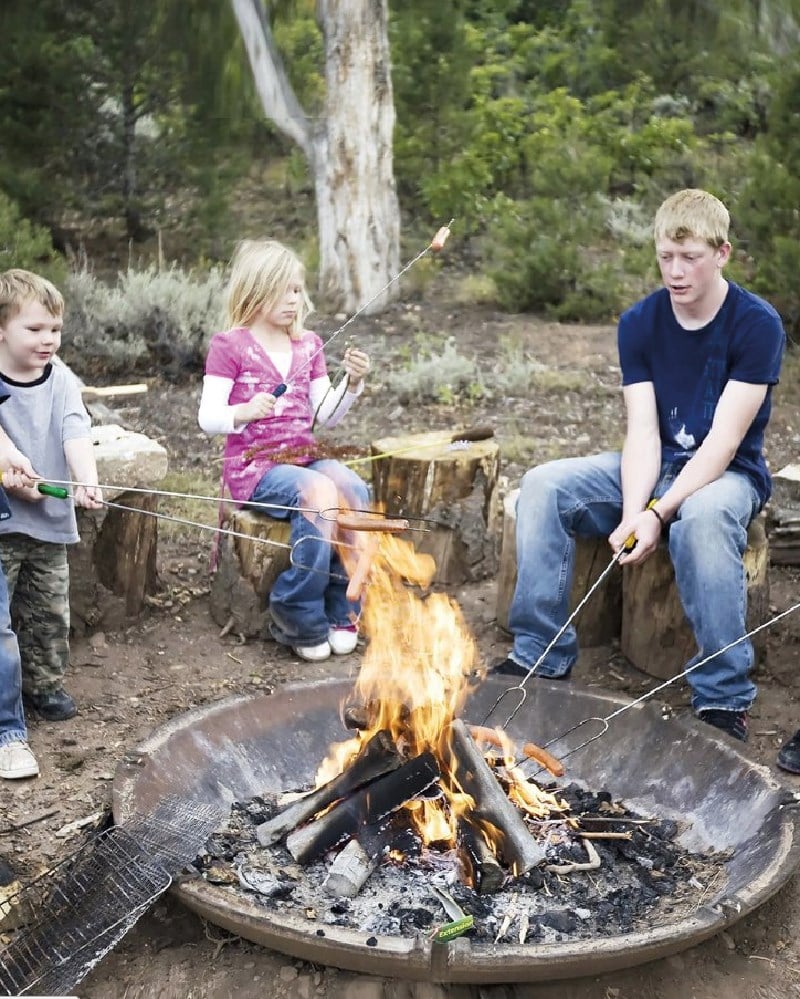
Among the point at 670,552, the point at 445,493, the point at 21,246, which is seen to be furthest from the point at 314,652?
the point at 21,246

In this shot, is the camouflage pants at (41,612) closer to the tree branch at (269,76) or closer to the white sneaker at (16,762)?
the white sneaker at (16,762)

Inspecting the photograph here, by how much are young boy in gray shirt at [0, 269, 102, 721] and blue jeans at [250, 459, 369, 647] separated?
2.41 ft

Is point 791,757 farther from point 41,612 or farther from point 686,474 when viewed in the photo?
point 41,612

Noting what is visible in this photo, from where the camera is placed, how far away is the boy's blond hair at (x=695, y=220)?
3738mm

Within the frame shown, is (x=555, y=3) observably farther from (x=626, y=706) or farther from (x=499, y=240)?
(x=626, y=706)

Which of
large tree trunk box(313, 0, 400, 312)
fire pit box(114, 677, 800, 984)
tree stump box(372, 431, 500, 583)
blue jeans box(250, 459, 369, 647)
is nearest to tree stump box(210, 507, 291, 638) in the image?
blue jeans box(250, 459, 369, 647)

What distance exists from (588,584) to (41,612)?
1.91m

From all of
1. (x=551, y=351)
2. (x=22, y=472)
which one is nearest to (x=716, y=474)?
(x=22, y=472)

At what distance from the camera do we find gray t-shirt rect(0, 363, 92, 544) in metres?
3.82

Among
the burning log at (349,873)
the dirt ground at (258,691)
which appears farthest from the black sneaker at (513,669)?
the burning log at (349,873)

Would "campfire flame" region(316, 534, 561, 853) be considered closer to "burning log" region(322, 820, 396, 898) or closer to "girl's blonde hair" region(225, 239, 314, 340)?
"burning log" region(322, 820, 396, 898)

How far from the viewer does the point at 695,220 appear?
12.3 feet

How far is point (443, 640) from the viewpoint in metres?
3.52

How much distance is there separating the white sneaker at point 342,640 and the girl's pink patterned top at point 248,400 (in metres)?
0.61
